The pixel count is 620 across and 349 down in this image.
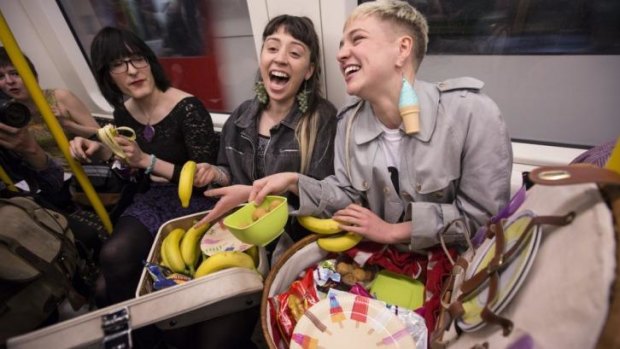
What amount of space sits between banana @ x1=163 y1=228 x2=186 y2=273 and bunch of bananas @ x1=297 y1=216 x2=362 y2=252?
1.64 ft

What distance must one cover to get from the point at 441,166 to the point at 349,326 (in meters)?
0.57

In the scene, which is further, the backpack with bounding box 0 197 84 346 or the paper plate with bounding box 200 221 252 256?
the paper plate with bounding box 200 221 252 256

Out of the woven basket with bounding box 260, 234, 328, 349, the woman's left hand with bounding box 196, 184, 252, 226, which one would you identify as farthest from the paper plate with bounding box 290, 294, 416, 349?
the woman's left hand with bounding box 196, 184, 252, 226

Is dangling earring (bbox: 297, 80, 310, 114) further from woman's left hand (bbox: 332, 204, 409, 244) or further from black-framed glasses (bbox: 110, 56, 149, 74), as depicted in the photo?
black-framed glasses (bbox: 110, 56, 149, 74)

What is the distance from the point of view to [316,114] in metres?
1.33

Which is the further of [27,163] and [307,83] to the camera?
[27,163]

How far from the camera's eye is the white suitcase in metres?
0.66

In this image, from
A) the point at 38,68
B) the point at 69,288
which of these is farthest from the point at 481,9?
the point at 38,68

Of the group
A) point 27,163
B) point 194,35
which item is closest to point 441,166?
point 194,35

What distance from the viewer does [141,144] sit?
1560mm

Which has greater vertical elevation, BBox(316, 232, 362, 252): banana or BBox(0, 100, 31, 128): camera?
BBox(0, 100, 31, 128): camera

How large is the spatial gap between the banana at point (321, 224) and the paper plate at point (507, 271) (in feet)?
1.42

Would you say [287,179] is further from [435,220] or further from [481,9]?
[481,9]

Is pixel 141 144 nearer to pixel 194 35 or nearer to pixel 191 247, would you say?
pixel 191 247
